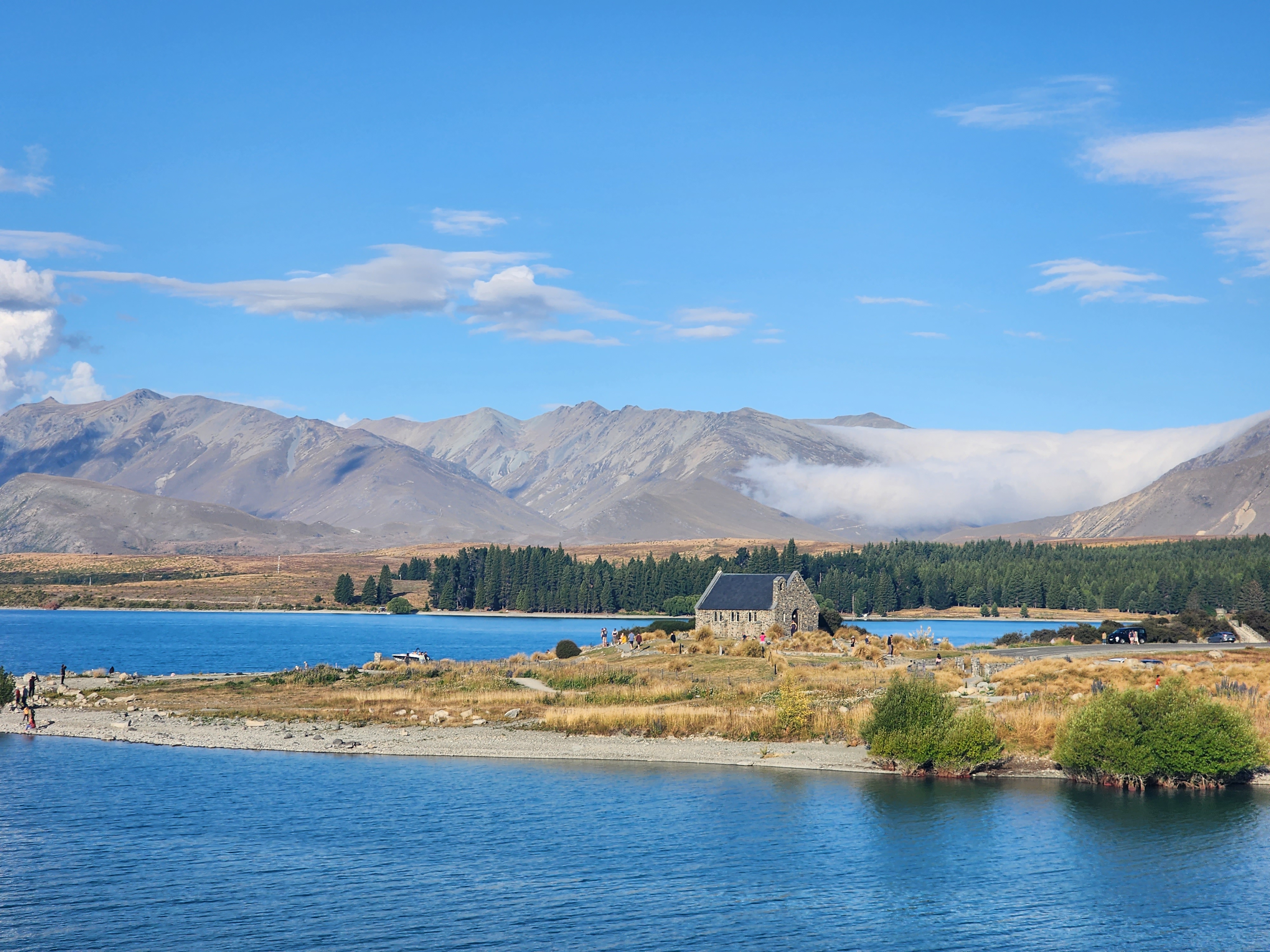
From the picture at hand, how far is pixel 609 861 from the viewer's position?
31062 millimetres

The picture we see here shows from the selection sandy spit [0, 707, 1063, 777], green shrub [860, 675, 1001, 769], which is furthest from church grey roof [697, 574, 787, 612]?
green shrub [860, 675, 1001, 769]

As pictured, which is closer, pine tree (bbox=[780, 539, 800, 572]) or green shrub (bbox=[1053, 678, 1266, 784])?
green shrub (bbox=[1053, 678, 1266, 784])

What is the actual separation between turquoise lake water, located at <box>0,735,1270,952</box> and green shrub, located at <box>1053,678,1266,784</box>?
1056mm

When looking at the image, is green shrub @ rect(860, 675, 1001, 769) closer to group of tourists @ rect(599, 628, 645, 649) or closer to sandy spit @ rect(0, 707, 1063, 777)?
sandy spit @ rect(0, 707, 1063, 777)

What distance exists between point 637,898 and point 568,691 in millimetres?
34896

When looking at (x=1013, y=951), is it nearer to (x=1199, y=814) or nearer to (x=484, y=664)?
(x=1199, y=814)

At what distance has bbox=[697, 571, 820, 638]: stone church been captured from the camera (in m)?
94.5

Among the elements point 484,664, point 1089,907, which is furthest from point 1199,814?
point 484,664

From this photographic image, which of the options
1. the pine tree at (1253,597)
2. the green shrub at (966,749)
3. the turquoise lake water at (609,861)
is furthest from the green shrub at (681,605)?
the turquoise lake water at (609,861)

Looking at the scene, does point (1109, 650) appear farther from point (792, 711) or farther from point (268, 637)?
point (268, 637)

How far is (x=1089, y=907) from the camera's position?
90.5ft

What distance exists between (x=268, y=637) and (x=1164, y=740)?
113204 millimetres

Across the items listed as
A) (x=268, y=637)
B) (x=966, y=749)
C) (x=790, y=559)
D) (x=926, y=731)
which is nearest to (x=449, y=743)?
(x=926, y=731)

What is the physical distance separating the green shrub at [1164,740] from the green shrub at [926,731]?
10.2 ft
